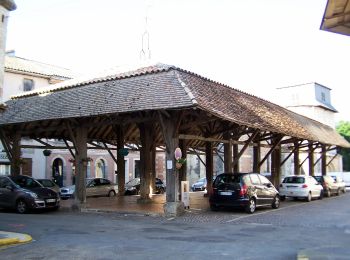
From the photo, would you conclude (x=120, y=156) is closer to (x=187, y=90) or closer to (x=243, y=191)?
(x=243, y=191)

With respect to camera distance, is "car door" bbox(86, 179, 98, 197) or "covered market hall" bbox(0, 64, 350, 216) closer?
"covered market hall" bbox(0, 64, 350, 216)

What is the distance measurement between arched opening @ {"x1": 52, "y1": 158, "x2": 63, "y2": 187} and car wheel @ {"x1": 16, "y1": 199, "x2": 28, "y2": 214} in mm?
19679

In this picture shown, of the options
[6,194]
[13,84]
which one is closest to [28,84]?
[13,84]

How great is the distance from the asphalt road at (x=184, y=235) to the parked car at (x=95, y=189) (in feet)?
36.9

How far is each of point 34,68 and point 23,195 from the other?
72.4 feet

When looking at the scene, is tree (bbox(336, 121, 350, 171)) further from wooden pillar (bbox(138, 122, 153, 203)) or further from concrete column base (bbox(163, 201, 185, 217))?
concrete column base (bbox(163, 201, 185, 217))

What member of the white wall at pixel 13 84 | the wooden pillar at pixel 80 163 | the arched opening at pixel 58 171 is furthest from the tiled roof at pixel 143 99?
the arched opening at pixel 58 171

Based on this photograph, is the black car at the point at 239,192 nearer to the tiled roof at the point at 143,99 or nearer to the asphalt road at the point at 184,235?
the asphalt road at the point at 184,235

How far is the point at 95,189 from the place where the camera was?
30078mm

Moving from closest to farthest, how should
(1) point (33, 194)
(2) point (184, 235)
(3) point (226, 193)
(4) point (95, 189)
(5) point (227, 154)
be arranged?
(2) point (184, 235) → (3) point (226, 193) → (1) point (33, 194) → (5) point (227, 154) → (4) point (95, 189)

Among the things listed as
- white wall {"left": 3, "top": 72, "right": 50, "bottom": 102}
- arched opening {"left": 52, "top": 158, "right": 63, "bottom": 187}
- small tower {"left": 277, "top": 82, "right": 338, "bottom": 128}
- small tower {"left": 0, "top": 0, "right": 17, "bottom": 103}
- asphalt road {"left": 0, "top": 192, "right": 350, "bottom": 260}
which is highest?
small tower {"left": 277, "top": 82, "right": 338, "bottom": 128}

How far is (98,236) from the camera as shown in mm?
11789

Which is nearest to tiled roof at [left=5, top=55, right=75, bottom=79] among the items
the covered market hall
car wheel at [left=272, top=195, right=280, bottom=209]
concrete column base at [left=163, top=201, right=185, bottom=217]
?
the covered market hall

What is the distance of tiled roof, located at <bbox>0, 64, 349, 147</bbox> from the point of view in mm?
16703
